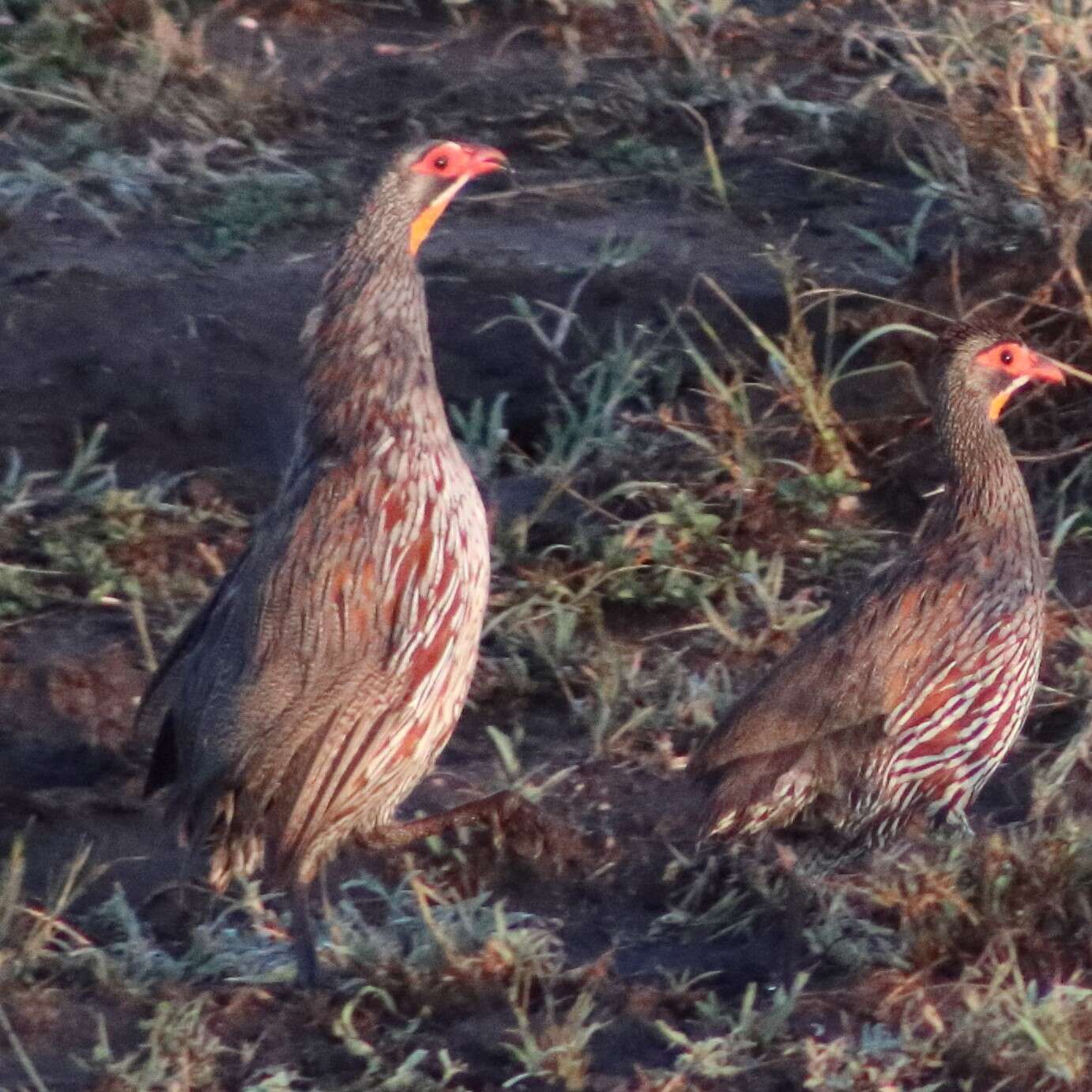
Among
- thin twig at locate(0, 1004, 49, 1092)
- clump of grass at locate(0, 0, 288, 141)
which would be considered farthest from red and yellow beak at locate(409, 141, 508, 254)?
clump of grass at locate(0, 0, 288, 141)

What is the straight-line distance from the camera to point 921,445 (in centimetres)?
696

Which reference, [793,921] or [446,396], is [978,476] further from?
[446,396]

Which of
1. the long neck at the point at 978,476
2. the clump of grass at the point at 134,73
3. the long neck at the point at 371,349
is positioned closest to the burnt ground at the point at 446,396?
the clump of grass at the point at 134,73

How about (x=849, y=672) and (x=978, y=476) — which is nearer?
(x=849, y=672)

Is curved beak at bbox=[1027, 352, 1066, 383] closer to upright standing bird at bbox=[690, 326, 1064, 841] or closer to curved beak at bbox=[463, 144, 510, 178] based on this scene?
upright standing bird at bbox=[690, 326, 1064, 841]

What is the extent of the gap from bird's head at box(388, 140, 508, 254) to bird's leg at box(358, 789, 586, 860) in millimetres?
1260

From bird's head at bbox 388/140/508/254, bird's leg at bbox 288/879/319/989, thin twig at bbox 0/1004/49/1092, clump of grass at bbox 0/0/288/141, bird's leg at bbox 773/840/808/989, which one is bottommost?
thin twig at bbox 0/1004/49/1092

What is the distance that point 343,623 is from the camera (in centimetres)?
551

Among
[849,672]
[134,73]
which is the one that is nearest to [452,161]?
[849,672]

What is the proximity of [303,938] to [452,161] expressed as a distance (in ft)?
6.02

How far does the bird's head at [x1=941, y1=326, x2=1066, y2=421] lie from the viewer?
20.1 ft

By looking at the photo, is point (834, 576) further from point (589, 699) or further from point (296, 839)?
point (296, 839)

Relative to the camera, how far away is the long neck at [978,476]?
6012mm

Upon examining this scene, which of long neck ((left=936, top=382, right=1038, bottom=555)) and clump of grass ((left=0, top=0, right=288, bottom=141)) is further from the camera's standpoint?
clump of grass ((left=0, top=0, right=288, bottom=141))
